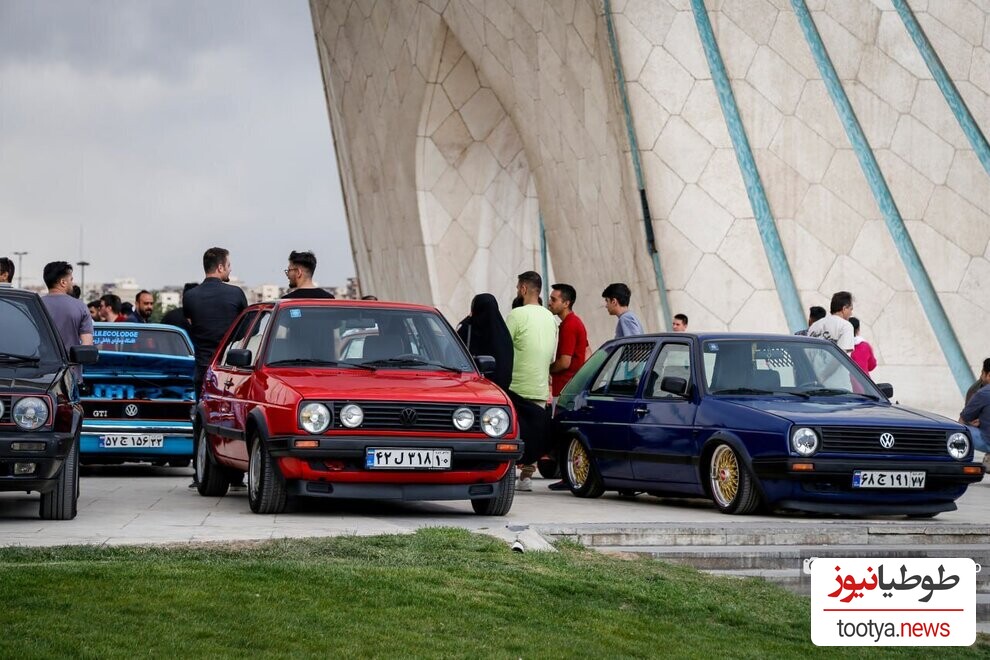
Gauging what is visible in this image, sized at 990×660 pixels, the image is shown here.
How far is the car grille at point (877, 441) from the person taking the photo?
11.2 m

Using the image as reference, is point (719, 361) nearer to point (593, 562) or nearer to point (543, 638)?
point (593, 562)

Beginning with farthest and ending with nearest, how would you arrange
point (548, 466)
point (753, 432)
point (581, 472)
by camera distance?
point (548, 466) < point (581, 472) < point (753, 432)

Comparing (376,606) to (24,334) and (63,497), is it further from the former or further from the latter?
(24,334)

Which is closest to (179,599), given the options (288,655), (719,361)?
(288,655)

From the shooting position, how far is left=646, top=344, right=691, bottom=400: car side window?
1247 cm

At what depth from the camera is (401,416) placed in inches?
408

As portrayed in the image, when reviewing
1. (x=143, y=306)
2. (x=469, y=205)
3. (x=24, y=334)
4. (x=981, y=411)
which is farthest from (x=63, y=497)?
(x=469, y=205)

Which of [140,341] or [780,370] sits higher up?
[140,341]

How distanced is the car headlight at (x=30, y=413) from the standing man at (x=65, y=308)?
2821mm

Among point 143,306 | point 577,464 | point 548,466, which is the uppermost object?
point 143,306

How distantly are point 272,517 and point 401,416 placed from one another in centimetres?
104

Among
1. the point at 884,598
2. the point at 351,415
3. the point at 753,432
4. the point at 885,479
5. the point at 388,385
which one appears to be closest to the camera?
the point at 884,598

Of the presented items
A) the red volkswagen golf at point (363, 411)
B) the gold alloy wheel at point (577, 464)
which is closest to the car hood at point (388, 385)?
the red volkswagen golf at point (363, 411)

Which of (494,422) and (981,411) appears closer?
(494,422)
